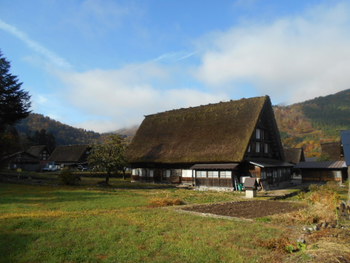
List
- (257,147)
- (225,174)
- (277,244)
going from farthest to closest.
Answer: (257,147) < (225,174) < (277,244)

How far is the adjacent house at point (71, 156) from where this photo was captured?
66.1 metres

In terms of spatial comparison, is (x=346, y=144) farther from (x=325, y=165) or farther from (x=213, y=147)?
(x=325, y=165)

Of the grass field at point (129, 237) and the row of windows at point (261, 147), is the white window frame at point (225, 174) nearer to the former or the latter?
the row of windows at point (261, 147)

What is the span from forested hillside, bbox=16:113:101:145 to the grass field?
119 meters

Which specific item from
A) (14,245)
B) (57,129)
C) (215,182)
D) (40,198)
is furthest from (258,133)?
(57,129)

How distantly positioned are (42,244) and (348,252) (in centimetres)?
841

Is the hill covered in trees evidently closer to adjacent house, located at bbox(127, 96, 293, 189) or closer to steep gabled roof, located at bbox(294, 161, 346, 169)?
steep gabled roof, located at bbox(294, 161, 346, 169)

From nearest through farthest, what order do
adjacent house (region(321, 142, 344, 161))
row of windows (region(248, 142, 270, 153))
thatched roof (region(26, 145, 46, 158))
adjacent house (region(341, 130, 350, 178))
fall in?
1. adjacent house (region(341, 130, 350, 178))
2. row of windows (region(248, 142, 270, 153))
3. adjacent house (region(321, 142, 344, 161))
4. thatched roof (region(26, 145, 46, 158))

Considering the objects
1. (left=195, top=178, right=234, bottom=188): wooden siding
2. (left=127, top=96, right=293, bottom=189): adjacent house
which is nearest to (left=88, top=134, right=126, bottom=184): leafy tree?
(left=127, top=96, right=293, bottom=189): adjacent house

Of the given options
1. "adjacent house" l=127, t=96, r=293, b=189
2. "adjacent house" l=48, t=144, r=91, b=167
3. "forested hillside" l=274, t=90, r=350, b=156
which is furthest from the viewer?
"forested hillside" l=274, t=90, r=350, b=156

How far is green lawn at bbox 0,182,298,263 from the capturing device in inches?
289

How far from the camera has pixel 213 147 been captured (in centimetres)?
3088

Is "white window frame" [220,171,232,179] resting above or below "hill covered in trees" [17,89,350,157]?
below

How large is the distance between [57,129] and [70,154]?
72.0m
